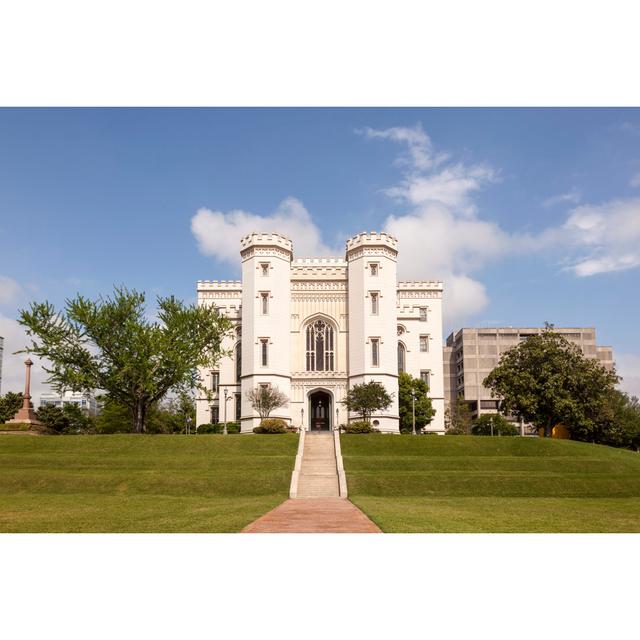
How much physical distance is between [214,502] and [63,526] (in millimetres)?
7114

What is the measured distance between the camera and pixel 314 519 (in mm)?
19203

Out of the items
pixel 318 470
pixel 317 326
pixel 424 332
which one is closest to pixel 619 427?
pixel 424 332

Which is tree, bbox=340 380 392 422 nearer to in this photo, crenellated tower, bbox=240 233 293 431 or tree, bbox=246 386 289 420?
tree, bbox=246 386 289 420

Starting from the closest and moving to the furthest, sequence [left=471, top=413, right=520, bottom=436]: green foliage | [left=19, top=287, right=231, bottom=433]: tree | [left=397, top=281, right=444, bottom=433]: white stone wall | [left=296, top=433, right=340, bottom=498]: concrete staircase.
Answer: [left=296, top=433, right=340, bottom=498]: concrete staircase < [left=19, top=287, right=231, bottom=433]: tree < [left=397, top=281, right=444, bottom=433]: white stone wall < [left=471, top=413, right=520, bottom=436]: green foliage

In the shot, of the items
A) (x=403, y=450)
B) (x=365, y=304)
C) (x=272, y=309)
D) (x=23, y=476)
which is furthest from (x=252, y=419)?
(x=23, y=476)

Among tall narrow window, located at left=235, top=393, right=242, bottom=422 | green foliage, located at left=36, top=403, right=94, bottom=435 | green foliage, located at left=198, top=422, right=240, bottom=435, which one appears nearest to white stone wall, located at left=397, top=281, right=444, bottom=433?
tall narrow window, located at left=235, top=393, right=242, bottom=422

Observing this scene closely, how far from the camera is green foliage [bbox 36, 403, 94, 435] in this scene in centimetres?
5078

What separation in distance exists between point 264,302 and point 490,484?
27.1 metres

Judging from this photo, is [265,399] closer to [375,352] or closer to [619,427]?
[375,352]

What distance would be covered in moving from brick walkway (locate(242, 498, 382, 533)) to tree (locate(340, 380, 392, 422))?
20.9 meters

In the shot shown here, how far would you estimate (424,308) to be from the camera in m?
62.9

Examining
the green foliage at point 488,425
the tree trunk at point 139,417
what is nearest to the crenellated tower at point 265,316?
the tree trunk at point 139,417

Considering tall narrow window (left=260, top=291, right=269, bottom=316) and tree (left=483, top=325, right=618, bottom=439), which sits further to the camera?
tall narrow window (left=260, top=291, right=269, bottom=316)

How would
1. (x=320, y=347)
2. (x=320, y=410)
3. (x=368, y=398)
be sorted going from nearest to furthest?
1. (x=368, y=398)
2. (x=320, y=410)
3. (x=320, y=347)
